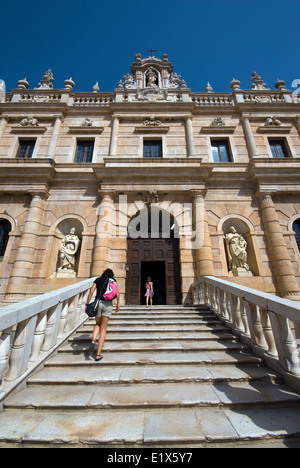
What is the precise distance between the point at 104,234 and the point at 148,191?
10.9 ft

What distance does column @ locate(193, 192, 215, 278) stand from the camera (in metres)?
9.43

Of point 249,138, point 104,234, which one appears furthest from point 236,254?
point 249,138

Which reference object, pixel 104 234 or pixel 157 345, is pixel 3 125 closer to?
pixel 104 234

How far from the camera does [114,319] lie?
250 inches

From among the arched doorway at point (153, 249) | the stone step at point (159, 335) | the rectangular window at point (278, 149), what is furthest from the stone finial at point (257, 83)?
the stone step at point (159, 335)

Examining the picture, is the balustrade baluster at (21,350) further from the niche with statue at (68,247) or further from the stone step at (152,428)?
the niche with statue at (68,247)

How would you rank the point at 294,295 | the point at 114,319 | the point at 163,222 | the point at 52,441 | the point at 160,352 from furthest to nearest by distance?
the point at 163,222 → the point at 294,295 → the point at 114,319 → the point at 160,352 → the point at 52,441

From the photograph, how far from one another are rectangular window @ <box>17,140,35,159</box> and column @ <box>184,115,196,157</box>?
9948 millimetres

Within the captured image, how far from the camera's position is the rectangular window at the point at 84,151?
12.6m

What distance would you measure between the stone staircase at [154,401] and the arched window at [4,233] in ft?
28.2

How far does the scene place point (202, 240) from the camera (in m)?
9.83

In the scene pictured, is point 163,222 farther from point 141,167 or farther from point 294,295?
point 294,295
